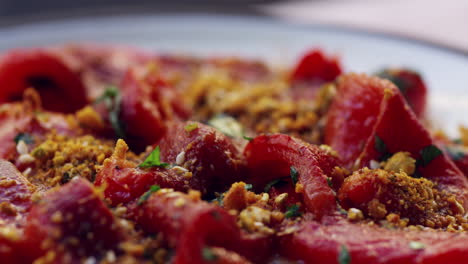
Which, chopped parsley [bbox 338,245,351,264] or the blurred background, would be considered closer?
chopped parsley [bbox 338,245,351,264]

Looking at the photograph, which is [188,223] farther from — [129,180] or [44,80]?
[44,80]

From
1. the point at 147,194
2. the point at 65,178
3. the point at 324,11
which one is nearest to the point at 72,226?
the point at 147,194

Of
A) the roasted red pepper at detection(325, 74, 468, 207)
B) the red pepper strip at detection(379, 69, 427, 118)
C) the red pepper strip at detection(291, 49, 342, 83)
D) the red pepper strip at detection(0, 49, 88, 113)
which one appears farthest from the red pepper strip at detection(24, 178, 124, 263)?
the red pepper strip at detection(291, 49, 342, 83)

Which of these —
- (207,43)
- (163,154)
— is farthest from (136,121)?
(207,43)

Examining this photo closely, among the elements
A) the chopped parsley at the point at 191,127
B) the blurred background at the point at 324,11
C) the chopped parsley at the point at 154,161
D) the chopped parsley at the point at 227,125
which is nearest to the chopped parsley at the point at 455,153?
the chopped parsley at the point at 227,125

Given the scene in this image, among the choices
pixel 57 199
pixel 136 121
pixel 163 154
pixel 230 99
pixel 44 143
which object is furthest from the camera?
pixel 230 99

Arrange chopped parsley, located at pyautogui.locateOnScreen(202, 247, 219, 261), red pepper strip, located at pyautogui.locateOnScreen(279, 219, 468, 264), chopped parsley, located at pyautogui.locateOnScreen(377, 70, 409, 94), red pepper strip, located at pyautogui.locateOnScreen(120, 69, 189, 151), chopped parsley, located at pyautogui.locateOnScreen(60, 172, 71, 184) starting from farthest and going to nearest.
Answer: chopped parsley, located at pyautogui.locateOnScreen(377, 70, 409, 94) → red pepper strip, located at pyautogui.locateOnScreen(120, 69, 189, 151) → chopped parsley, located at pyautogui.locateOnScreen(60, 172, 71, 184) → red pepper strip, located at pyautogui.locateOnScreen(279, 219, 468, 264) → chopped parsley, located at pyautogui.locateOnScreen(202, 247, 219, 261)

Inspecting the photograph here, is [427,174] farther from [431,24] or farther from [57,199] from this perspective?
[431,24]

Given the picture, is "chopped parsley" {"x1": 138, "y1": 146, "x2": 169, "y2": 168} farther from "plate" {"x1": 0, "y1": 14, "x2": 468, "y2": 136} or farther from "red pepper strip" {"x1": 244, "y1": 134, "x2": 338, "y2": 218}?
"plate" {"x1": 0, "y1": 14, "x2": 468, "y2": 136}
